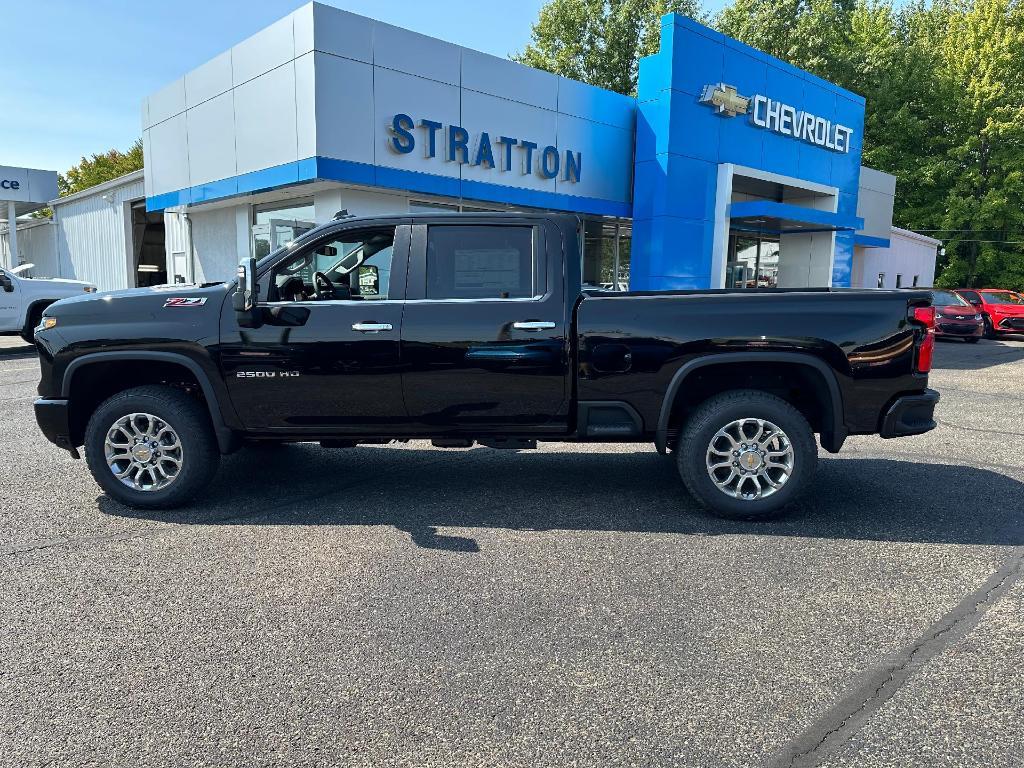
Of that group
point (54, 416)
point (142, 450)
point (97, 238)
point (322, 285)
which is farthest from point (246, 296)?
point (97, 238)

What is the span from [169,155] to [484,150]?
8186 millimetres

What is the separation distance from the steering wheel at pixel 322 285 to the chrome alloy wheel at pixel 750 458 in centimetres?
275

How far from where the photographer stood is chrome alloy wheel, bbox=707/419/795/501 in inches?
179

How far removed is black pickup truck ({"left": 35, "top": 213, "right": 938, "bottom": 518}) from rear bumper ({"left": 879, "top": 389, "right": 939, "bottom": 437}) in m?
0.01

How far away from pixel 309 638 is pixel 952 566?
134 inches

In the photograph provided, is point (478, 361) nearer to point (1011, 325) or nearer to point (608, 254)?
point (608, 254)

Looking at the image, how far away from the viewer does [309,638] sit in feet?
10.2

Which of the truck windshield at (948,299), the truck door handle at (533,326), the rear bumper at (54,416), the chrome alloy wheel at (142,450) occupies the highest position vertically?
the truck windshield at (948,299)

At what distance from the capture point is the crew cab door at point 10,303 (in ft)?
45.5

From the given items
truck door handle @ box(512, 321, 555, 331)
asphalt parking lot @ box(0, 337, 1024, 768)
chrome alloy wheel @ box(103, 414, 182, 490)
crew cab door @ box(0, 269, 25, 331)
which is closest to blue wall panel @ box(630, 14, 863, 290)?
asphalt parking lot @ box(0, 337, 1024, 768)

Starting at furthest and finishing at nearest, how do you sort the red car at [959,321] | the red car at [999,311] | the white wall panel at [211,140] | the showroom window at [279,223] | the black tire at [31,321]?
1. the red car at [999,311]
2. the red car at [959,321]
3. the white wall panel at [211,140]
4. the showroom window at [279,223]
5. the black tire at [31,321]

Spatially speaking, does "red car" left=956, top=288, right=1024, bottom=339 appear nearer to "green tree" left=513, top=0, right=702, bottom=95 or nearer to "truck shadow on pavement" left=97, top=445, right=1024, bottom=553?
"truck shadow on pavement" left=97, top=445, right=1024, bottom=553

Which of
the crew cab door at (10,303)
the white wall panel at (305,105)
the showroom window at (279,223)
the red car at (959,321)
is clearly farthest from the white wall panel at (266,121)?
the red car at (959,321)

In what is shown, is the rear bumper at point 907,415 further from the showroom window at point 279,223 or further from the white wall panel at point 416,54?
the showroom window at point 279,223
